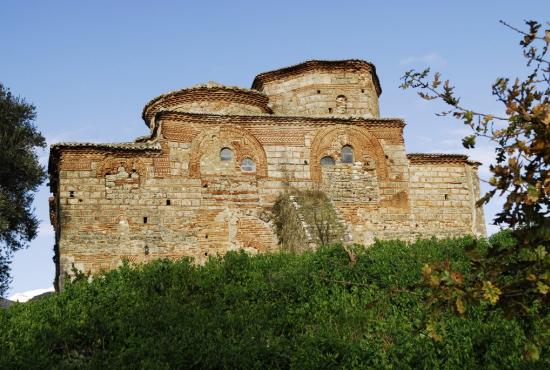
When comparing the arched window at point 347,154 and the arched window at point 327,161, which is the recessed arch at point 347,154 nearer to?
the arched window at point 347,154

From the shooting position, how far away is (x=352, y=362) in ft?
28.6

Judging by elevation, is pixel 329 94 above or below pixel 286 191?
above

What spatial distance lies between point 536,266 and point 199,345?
228 inches

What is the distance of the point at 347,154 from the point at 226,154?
3.24m

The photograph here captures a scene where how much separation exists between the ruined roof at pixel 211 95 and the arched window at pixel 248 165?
2.47 metres

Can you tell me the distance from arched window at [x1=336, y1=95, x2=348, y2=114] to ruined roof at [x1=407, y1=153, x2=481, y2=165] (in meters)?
2.70

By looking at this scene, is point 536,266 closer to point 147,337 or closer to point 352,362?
point 352,362

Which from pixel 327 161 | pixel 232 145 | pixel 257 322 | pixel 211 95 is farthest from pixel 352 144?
pixel 257 322

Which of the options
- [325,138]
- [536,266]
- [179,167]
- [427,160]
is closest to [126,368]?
[536,266]

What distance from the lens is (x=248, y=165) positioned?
16.9 meters

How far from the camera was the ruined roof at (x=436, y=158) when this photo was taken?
1792cm

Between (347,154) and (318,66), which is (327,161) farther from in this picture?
(318,66)

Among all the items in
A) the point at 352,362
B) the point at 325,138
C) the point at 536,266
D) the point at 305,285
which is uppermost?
the point at 325,138

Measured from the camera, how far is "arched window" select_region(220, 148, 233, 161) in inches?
663
